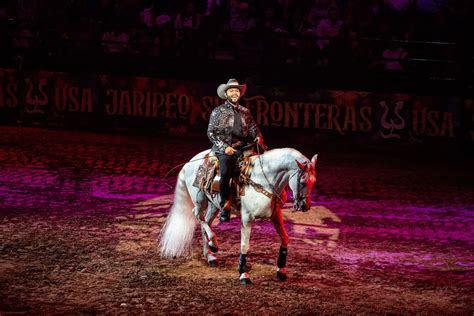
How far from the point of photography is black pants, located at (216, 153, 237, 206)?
8594mm

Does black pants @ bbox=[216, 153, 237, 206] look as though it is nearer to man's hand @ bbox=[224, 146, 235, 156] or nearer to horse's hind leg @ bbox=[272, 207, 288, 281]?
man's hand @ bbox=[224, 146, 235, 156]

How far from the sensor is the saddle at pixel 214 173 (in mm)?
8656

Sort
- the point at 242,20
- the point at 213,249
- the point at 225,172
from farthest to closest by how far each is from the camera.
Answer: the point at 242,20 → the point at 213,249 → the point at 225,172

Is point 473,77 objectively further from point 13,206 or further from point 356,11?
point 13,206

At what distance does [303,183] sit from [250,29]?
Result: 34.8 feet

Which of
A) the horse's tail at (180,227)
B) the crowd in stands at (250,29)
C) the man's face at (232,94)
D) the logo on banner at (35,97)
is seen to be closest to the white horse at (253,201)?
the horse's tail at (180,227)

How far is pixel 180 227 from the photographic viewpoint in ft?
31.0

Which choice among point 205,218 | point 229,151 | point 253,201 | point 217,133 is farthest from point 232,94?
point 205,218

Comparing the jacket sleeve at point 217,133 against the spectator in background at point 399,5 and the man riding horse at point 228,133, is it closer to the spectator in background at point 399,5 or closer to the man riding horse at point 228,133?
the man riding horse at point 228,133

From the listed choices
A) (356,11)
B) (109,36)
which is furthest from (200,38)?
(356,11)

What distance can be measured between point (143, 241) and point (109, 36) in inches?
417

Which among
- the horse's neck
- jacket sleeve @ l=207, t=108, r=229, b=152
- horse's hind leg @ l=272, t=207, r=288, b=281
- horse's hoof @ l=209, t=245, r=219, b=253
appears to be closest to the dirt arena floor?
horse's hind leg @ l=272, t=207, r=288, b=281

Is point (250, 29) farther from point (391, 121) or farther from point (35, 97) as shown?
point (35, 97)

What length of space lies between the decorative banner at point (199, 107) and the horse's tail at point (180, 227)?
8.95 metres
